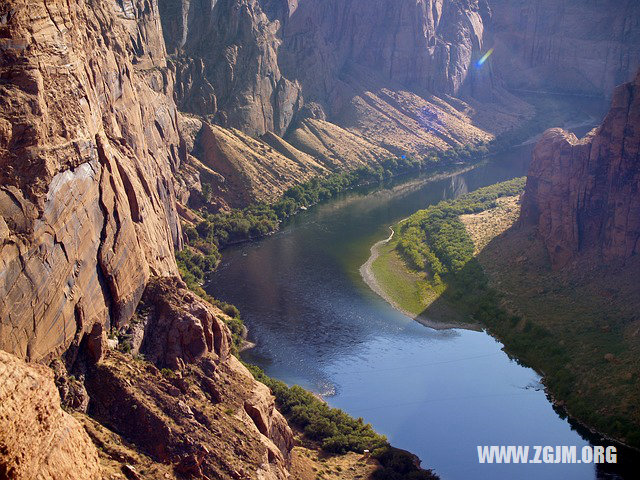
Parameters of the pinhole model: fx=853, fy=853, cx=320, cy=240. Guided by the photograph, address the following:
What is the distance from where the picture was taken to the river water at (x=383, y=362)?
213ft

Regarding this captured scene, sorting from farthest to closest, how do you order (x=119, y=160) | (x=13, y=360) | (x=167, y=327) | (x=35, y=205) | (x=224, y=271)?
(x=224, y=271)
(x=119, y=160)
(x=167, y=327)
(x=35, y=205)
(x=13, y=360)

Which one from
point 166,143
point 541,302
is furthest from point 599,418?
point 166,143

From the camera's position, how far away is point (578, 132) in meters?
194

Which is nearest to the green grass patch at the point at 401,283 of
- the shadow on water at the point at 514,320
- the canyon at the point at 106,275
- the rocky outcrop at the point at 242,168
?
the shadow on water at the point at 514,320

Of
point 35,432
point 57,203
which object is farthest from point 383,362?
point 35,432

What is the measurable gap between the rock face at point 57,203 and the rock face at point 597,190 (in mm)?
47944

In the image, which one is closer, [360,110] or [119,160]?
[119,160]

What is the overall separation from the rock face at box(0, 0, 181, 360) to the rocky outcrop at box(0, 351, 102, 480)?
5.14 metres

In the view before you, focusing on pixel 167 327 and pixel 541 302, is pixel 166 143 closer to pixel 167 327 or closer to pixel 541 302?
pixel 541 302

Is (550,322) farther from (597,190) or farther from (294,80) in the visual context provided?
(294,80)

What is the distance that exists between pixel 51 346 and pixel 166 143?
77577 millimetres

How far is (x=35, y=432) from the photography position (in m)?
32.8

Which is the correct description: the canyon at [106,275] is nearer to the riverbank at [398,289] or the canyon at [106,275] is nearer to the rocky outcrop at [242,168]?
the riverbank at [398,289]

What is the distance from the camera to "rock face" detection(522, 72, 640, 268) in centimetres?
8569
